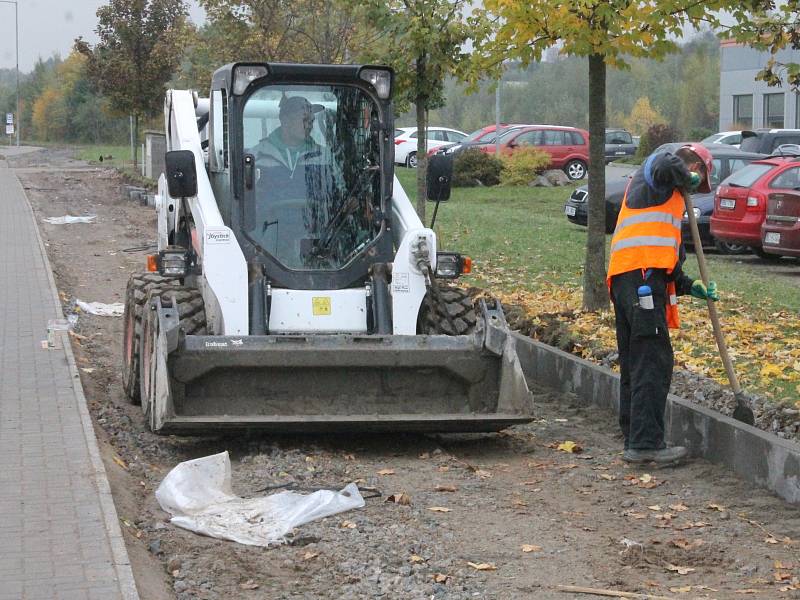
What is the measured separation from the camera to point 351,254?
9.56m

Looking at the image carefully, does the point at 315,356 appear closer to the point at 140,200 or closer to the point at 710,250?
the point at 710,250

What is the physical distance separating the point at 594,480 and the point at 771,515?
1227 mm

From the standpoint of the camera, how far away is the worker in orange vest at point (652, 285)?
27.1ft

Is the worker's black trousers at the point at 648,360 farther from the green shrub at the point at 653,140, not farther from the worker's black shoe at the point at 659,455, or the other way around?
the green shrub at the point at 653,140

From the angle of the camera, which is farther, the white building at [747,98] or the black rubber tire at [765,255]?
the white building at [747,98]

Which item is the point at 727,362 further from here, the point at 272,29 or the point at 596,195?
the point at 272,29

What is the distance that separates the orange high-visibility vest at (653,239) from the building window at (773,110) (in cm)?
5223

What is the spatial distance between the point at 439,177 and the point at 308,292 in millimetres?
1400

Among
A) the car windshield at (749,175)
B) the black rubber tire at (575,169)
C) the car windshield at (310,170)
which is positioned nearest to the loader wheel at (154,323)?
the car windshield at (310,170)

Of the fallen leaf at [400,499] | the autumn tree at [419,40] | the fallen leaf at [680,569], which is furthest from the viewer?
the autumn tree at [419,40]

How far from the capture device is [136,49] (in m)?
39.0

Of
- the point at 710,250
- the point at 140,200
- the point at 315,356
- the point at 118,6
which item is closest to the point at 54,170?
the point at 118,6

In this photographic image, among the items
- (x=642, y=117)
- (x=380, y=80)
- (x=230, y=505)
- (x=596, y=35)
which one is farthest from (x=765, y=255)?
(x=642, y=117)

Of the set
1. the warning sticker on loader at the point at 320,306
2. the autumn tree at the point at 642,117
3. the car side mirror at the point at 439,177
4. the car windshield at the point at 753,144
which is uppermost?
the autumn tree at the point at 642,117
